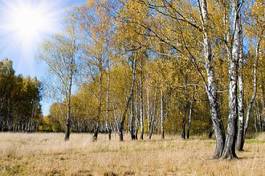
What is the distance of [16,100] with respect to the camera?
61.1m

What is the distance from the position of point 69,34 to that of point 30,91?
132 ft

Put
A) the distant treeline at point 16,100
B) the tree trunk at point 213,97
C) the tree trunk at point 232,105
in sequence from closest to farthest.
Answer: the tree trunk at point 232,105
the tree trunk at point 213,97
the distant treeline at point 16,100

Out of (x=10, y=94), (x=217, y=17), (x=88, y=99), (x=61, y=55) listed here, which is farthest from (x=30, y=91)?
(x=217, y=17)

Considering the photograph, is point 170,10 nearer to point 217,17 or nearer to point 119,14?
point 119,14

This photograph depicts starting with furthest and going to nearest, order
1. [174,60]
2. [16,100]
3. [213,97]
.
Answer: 1. [16,100]
2. [174,60]
3. [213,97]

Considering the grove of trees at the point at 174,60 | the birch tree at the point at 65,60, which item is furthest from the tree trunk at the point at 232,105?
the birch tree at the point at 65,60

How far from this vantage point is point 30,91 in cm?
6384

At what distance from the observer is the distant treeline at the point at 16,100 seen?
190 ft

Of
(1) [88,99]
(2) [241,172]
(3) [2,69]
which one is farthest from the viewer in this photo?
(3) [2,69]

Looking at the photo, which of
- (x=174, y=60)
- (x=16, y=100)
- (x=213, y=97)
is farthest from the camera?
(x=16, y=100)

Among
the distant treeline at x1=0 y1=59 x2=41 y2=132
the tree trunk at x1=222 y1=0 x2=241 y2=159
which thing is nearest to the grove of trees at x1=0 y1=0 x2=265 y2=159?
the tree trunk at x1=222 y1=0 x2=241 y2=159

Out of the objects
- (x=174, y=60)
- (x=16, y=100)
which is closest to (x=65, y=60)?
(x=174, y=60)

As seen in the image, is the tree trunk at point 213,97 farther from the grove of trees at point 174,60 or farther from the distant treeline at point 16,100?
the distant treeline at point 16,100

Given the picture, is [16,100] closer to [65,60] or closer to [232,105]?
[65,60]
